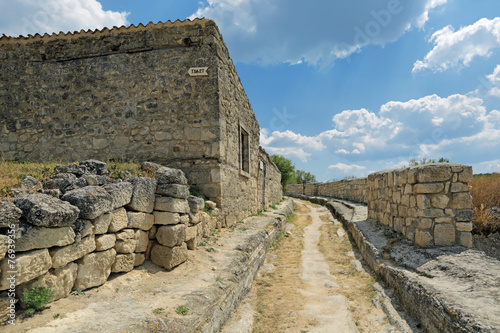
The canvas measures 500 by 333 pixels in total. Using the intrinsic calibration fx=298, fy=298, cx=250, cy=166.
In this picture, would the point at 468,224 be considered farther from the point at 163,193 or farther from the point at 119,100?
the point at 119,100

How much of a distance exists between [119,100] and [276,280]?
211 inches

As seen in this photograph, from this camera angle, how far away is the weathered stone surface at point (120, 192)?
11.4 feet

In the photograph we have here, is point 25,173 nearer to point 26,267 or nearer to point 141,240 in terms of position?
point 141,240

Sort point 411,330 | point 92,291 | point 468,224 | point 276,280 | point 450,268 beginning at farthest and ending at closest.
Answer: point 276,280
point 468,224
point 450,268
point 411,330
point 92,291

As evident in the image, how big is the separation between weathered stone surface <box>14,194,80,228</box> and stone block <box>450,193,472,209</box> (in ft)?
18.7

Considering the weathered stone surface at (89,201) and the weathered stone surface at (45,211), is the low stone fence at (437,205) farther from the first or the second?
the weathered stone surface at (45,211)

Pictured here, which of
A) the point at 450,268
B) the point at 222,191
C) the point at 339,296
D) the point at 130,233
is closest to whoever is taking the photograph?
the point at 130,233

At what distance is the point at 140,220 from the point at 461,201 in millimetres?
5236

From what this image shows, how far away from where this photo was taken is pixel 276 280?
561 centimetres

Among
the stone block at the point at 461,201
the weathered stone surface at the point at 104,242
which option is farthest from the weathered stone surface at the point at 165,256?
the stone block at the point at 461,201

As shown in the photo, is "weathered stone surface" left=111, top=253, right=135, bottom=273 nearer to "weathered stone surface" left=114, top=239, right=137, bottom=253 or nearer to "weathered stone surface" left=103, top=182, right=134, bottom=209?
"weathered stone surface" left=114, top=239, right=137, bottom=253

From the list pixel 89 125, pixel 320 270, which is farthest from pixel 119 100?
pixel 320 270

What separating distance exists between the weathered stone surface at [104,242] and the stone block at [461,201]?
17.8 ft

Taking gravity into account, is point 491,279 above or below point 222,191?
below
